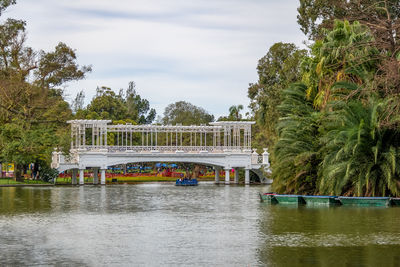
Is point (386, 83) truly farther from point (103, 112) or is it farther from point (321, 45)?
point (103, 112)

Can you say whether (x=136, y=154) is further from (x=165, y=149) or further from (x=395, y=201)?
(x=395, y=201)

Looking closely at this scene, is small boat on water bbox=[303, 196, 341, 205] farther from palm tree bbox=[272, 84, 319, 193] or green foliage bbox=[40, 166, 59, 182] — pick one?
green foliage bbox=[40, 166, 59, 182]

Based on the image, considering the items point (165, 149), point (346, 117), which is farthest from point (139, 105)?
point (346, 117)

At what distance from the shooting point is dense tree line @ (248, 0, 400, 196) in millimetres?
28250

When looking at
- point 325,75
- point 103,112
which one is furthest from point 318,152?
point 103,112

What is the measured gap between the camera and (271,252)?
1631 cm

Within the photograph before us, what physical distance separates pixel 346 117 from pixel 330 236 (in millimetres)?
11125

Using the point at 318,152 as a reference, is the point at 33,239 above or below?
below

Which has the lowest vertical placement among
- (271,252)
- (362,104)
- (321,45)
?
(271,252)

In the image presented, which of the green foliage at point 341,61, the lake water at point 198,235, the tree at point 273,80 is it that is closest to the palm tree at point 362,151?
the green foliage at point 341,61

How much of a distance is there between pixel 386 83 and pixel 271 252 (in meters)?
12.6

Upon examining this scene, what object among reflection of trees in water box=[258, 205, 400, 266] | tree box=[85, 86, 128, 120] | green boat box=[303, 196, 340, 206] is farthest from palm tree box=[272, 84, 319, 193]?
tree box=[85, 86, 128, 120]

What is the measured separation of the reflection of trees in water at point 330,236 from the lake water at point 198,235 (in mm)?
24

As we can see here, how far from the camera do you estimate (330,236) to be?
19.1 metres
